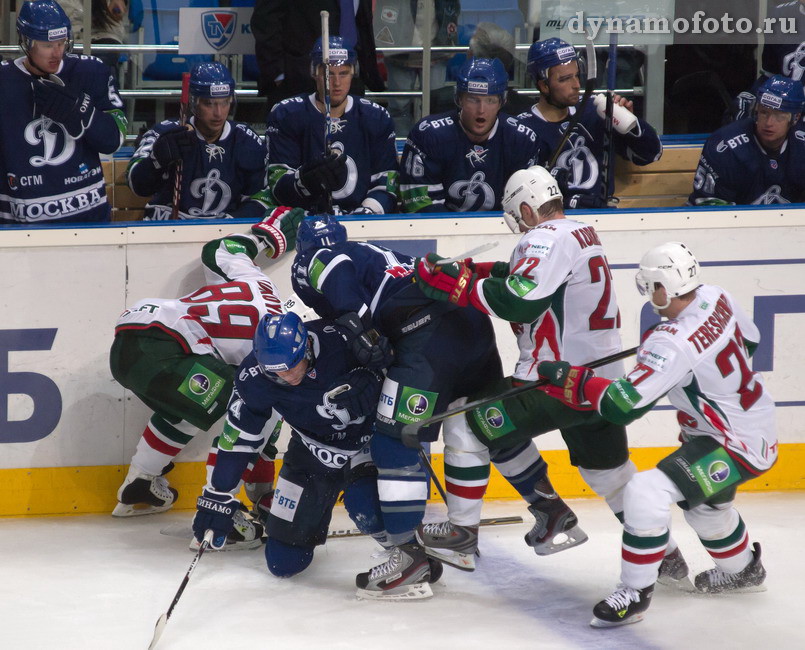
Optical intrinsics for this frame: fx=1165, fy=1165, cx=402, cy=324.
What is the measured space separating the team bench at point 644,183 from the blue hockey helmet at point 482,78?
84 cm

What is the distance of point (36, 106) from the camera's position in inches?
165

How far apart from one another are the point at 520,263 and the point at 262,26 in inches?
88.8

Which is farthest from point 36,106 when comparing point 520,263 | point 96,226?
point 520,263

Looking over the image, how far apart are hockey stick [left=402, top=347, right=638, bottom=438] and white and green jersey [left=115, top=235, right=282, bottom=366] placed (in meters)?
0.85

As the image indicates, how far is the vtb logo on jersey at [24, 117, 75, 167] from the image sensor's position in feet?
14.0

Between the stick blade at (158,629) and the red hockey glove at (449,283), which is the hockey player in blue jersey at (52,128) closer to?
the red hockey glove at (449,283)

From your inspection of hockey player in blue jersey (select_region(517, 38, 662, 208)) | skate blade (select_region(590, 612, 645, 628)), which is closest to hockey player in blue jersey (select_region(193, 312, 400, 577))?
skate blade (select_region(590, 612, 645, 628))

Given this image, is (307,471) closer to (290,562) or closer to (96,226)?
(290,562)

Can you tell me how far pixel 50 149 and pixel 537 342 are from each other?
2007mm

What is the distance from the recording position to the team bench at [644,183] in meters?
5.02

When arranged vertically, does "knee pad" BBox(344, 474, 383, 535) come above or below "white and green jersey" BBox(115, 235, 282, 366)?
below

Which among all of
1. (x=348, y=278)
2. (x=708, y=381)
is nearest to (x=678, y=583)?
(x=708, y=381)

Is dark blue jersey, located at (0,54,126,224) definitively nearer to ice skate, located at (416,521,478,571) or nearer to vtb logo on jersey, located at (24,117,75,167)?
vtb logo on jersey, located at (24,117,75,167)

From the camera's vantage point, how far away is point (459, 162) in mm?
4578
